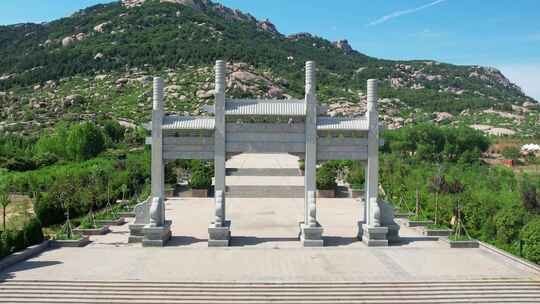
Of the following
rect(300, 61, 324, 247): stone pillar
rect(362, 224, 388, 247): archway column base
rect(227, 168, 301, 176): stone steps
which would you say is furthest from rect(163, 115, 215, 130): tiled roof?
rect(227, 168, 301, 176): stone steps

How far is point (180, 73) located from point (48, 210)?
7143 cm

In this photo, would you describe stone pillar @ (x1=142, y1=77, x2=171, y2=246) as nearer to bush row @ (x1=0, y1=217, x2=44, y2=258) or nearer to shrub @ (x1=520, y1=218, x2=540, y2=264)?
bush row @ (x1=0, y1=217, x2=44, y2=258)

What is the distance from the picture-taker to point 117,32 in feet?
364

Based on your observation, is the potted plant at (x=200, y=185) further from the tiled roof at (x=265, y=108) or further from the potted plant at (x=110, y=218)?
the tiled roof at (x=265, y=108)

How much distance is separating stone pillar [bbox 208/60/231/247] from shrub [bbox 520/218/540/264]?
999 centimetres

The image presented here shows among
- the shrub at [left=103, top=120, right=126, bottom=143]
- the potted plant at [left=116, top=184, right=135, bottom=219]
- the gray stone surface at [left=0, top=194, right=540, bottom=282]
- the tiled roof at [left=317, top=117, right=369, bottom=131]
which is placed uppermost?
the shrub at [left=103, top=120, right=126, bottom=143]

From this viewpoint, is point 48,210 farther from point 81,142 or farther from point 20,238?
point 81,142

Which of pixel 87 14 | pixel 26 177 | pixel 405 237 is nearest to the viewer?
pixel 405 237

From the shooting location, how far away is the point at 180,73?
9125 centimetres

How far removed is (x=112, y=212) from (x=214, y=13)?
12899 cm

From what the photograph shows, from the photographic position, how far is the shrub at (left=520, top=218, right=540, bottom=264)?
15.1m

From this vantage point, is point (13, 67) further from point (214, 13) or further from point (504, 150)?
point (504, 150)

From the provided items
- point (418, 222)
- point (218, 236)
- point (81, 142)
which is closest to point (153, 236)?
point (218, 236)

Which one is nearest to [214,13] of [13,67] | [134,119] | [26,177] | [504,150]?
[13,67]
